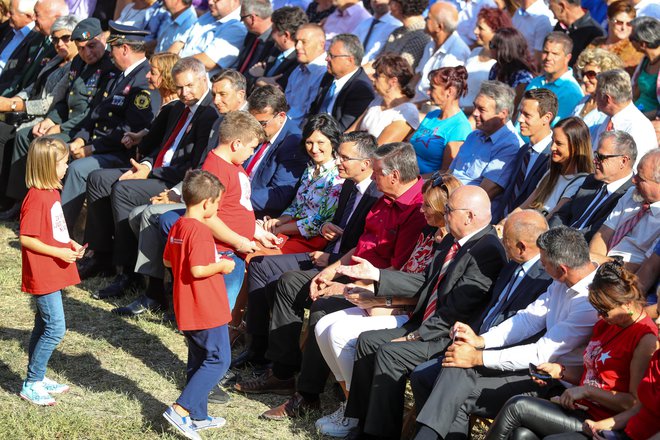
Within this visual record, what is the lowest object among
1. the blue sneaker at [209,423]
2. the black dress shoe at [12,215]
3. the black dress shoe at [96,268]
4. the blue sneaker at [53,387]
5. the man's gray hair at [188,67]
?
the black dress shoe at [12,215]

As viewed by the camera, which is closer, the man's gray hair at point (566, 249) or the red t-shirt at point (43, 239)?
the man's gray hair at point (566, 249)

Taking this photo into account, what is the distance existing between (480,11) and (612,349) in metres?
5.04

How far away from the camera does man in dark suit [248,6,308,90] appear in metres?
9.51

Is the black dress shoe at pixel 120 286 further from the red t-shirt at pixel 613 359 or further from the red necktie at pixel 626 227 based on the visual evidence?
the red t-shirt at pixel 613 359

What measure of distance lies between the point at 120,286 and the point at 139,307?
0.52 m

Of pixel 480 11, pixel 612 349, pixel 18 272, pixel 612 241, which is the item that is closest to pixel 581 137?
pixel 612 241

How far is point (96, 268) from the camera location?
8523 mm

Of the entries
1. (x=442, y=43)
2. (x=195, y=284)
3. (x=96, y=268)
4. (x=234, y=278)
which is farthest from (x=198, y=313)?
(x=442, y=43)

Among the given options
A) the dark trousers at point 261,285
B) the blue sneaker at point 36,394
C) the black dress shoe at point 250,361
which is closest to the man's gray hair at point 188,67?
the dark trousers at point 261,285

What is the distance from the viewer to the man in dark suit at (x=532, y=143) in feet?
22.0

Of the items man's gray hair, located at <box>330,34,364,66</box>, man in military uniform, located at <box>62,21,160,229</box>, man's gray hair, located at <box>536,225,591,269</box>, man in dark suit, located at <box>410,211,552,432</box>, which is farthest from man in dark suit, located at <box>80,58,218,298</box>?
man's gray hair, located at <box>536,225,591,269</box>

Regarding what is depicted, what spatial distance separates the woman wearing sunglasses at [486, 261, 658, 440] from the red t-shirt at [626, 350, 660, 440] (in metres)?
0.02

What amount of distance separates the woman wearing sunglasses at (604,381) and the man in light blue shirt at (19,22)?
30.0 ft

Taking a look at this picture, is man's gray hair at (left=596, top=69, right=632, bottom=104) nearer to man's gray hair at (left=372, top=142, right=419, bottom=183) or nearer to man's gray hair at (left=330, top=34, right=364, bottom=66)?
man's gray hair at (left=372, top=142, right=419, bottom=183)
